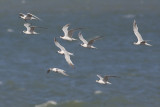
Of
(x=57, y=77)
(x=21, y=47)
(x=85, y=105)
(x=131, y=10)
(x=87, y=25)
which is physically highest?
(x=131, y=10)

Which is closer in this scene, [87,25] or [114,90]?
[114,90]

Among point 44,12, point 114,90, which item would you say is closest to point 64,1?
point 44,12

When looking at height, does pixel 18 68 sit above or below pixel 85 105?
above

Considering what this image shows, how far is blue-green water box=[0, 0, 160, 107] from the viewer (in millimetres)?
74375

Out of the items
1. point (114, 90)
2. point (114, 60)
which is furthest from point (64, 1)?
point (114, 90)

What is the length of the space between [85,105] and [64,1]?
3972 cm

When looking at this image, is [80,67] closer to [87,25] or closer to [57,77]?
[57,77]

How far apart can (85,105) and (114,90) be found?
5.79 meters

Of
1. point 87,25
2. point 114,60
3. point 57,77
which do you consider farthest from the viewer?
point 87,25

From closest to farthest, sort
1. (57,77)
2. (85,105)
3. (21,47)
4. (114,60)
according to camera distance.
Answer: (85,105), (57,77), (114,60), (21,47)

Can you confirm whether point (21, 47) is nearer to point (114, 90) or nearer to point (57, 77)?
point (57, 77)

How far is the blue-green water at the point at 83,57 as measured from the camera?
244 feet

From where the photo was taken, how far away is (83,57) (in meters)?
86.0

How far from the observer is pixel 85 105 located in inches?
2842
